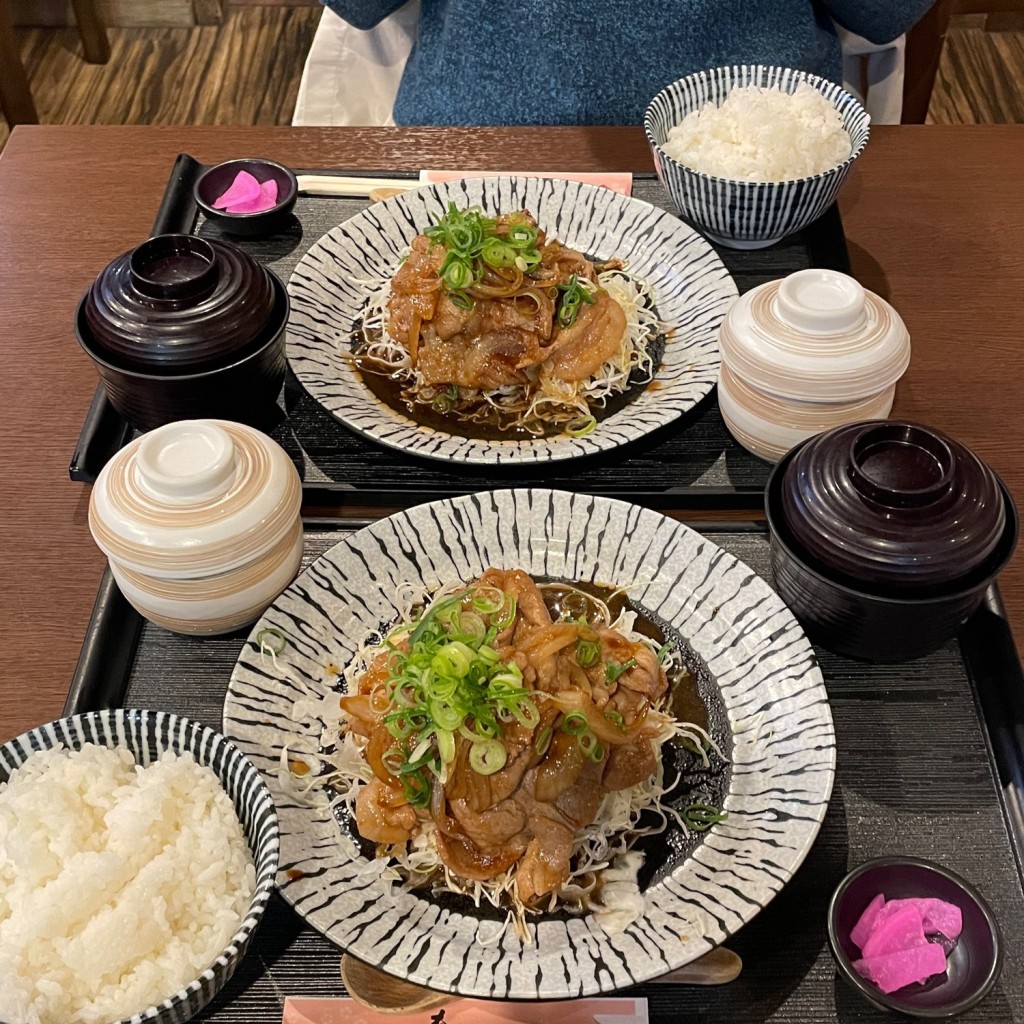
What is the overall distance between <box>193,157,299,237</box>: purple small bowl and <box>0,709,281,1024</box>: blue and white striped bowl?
1433 mm

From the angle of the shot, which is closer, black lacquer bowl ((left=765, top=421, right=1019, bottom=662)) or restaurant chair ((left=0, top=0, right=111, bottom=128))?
black lacquer bowl ((left=765, top=421, right=1019, bottom=662))

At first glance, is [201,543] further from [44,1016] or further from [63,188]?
[63,188]

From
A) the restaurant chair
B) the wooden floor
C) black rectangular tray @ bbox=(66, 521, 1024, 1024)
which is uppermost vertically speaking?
black rectangular tray @ bbox=(66, 521, 1024, 1024)

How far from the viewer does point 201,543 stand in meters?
1.57

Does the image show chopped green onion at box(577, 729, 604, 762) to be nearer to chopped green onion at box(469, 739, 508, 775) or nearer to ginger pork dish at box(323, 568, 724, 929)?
ginger pork dish at box(323, 568, 724, 929)

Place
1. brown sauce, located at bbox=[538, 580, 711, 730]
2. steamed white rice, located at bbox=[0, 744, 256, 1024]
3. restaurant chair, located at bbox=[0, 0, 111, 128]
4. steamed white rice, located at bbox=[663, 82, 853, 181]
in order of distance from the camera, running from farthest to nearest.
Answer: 1. restaurant chair, located at bbox=[0, 0, 111, 128]
2. steamed white rice, located at bbox=[663, 82, 853, 181]
3. brown sauce, located at bbox=[538, 580, 711, 730]
4. steamed white rice, located at bbox=[0, 744, 256, 1024]

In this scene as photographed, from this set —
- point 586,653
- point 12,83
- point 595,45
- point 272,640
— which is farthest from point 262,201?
point 12,83

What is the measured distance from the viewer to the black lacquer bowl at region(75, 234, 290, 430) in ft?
6.14

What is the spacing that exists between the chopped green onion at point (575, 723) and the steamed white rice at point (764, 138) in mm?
1465

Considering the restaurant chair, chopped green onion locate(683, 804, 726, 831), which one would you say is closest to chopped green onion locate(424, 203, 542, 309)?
chopped green onion locate(683, 804, 726, 831)

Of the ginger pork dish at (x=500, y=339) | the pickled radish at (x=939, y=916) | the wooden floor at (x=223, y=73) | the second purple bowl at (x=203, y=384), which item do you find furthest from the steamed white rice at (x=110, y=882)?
the wooden floor at (x=223, y=73)

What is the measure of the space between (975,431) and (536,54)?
1588 mm

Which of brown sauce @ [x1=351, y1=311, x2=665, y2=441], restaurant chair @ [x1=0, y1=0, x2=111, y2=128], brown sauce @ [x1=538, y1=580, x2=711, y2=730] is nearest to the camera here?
brown sauce @ [x1=538, y1=580, x2=711, y2=730]

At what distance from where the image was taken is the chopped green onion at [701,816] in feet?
4.89
